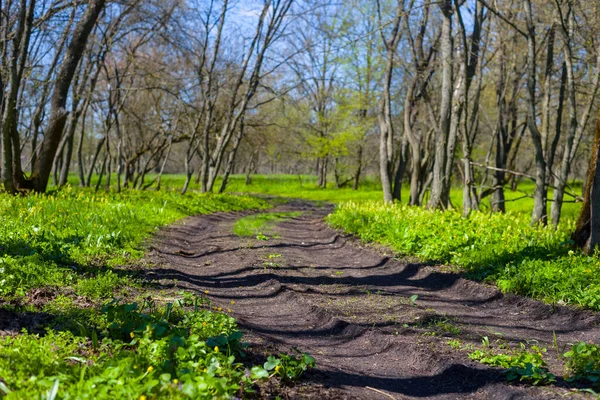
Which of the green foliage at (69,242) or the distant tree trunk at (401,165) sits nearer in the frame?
the green foliage at (69,242)

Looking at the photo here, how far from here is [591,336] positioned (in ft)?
18.6

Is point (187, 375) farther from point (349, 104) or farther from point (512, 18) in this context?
point (349, 104)

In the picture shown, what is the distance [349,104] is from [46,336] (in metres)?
34.3

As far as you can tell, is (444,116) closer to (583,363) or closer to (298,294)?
(298,294)

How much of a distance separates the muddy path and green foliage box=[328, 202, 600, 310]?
0.85 feet

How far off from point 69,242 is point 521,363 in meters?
5.94

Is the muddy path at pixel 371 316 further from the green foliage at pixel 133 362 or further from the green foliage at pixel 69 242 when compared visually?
the green foliage at pixel 69 242

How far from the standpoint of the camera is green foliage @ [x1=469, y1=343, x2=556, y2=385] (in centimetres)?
410

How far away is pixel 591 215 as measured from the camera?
26.7ft

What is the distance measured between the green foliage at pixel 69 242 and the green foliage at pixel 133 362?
1.40 metres

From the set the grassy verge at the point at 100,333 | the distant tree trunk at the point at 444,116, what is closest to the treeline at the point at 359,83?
the distant tree trunk at the point at 444,116

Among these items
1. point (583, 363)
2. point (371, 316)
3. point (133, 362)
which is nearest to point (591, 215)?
point (371, 316)

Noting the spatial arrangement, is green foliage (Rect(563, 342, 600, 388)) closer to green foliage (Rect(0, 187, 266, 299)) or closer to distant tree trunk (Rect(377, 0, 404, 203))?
green foliage (Rect(0, 187, 266, 299))

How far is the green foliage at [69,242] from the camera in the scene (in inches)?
220
